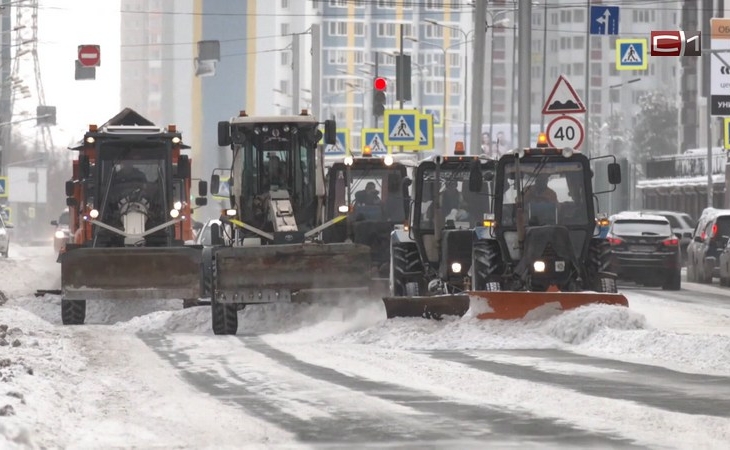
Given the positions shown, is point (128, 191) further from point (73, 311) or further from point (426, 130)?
point (426, 130)

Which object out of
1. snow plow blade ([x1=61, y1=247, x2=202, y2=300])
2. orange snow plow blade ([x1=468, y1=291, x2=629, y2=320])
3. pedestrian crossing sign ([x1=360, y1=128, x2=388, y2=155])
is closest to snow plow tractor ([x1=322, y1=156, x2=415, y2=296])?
snow plow blade ([x1=61, y1=247, x2=202, y2=300])

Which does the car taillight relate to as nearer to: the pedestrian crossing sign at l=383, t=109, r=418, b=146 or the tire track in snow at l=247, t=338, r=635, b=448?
the pedestrian crossing sign at l=383, t=109, r=418, b=146

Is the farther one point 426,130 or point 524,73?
point 426,130

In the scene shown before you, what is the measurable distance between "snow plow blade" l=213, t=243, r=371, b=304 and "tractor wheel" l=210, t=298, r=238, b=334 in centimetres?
19

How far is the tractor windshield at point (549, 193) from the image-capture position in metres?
21.5

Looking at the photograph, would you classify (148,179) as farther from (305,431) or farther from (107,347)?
(305,431)

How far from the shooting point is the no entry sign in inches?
2000

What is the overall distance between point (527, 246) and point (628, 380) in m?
6.66

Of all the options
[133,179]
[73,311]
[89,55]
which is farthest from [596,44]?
[73,311]

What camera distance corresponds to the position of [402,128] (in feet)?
147

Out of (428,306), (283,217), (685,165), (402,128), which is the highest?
(402,128)

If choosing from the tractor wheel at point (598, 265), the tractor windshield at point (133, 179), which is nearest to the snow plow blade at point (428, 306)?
the tractor wheel at point (598, 265)

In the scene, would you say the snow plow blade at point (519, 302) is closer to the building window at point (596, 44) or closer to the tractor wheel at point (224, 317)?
the tractor wheel at point (224, 317)

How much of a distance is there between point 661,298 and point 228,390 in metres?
18.7
